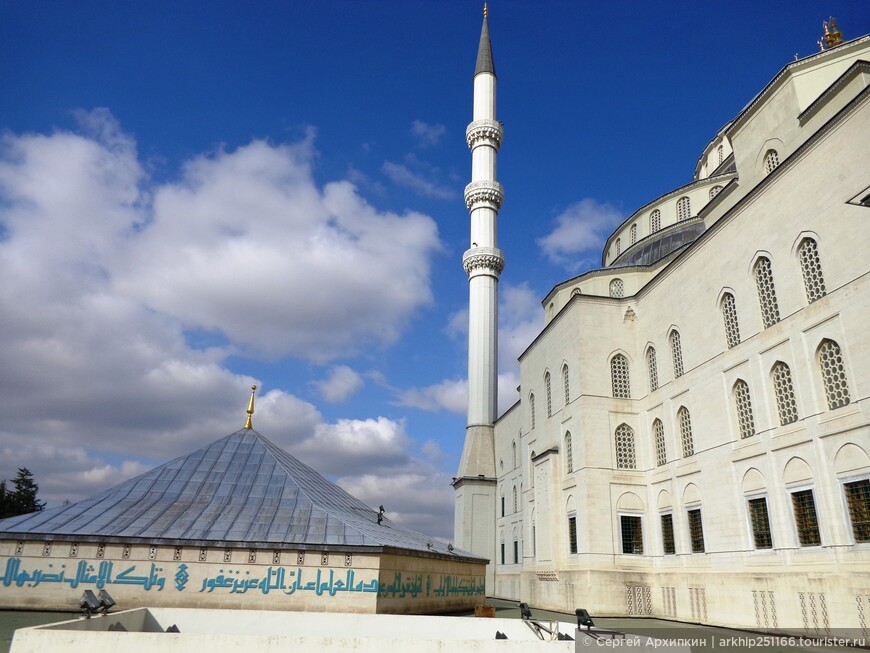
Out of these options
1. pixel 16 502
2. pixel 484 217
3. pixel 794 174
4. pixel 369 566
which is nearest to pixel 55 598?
pixel 369 566

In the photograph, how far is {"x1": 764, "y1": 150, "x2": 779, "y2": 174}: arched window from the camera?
18.4 m

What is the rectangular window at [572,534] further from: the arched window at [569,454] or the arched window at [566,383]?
the arched window at [566,383]

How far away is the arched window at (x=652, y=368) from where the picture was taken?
869 inches

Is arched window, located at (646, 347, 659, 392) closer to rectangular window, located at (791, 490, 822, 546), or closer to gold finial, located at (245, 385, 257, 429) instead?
rectangular window, located at (791, 490, 822, 546)

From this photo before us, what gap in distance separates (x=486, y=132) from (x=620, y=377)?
22504 mm

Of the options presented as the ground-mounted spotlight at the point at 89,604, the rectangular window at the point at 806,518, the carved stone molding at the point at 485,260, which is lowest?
the ground-mounted spotlight at the point at 89,604

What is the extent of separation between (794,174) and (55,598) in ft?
67.4

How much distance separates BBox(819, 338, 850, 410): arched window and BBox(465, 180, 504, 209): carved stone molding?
85.9ft

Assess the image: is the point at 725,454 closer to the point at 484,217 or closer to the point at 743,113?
the point at 743,113

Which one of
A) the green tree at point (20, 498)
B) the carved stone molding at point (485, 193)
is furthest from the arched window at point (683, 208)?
the green tree at point (20, 498)

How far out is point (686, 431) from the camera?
65.2 ft

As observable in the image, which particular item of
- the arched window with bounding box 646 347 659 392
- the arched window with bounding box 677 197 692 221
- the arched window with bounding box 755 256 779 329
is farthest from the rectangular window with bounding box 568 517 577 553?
the arched window with bounding box 677 197 692 221

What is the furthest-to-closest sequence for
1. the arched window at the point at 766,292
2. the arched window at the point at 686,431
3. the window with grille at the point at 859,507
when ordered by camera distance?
the arched window at the point at 686,431 → the arched window at the point at 766,292 → the window with grille at the point at 859,507

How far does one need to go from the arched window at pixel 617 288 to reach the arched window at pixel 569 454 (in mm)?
6829
